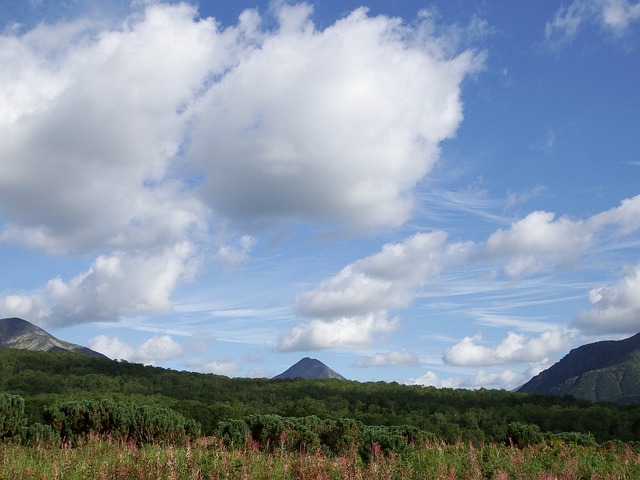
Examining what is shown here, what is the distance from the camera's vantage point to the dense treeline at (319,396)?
302ft

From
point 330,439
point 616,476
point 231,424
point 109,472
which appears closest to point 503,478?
point 616,476

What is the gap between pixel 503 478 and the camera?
8.74 m

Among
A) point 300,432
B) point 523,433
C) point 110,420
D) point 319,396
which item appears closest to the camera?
point 300,432

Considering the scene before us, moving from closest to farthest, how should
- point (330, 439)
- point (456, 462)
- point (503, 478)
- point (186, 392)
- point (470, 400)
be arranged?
point (503, 478), point (456, 462), point (330, 439), point (470, 400), point (186, 392)

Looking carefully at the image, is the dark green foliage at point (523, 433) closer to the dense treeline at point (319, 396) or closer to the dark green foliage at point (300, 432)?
the dark green foliage at point (300, 432)

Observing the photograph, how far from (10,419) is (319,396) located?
373 feet

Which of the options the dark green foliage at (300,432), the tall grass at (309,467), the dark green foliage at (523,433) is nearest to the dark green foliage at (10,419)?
the tall grass at (309,467)

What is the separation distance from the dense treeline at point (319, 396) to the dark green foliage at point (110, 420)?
46.2 metres

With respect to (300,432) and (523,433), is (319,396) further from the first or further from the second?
(300,432)

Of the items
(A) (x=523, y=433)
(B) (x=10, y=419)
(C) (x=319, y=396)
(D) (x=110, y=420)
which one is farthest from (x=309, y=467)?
(C) (x=319, y=396)

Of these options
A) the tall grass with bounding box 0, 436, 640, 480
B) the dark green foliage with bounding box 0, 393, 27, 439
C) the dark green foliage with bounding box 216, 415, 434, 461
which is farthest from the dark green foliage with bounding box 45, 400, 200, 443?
the tall grass with bounding box 0, 436, 640, 480

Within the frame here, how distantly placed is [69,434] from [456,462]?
1640 cm

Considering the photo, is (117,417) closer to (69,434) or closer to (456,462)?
(69,434)

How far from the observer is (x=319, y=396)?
131m
